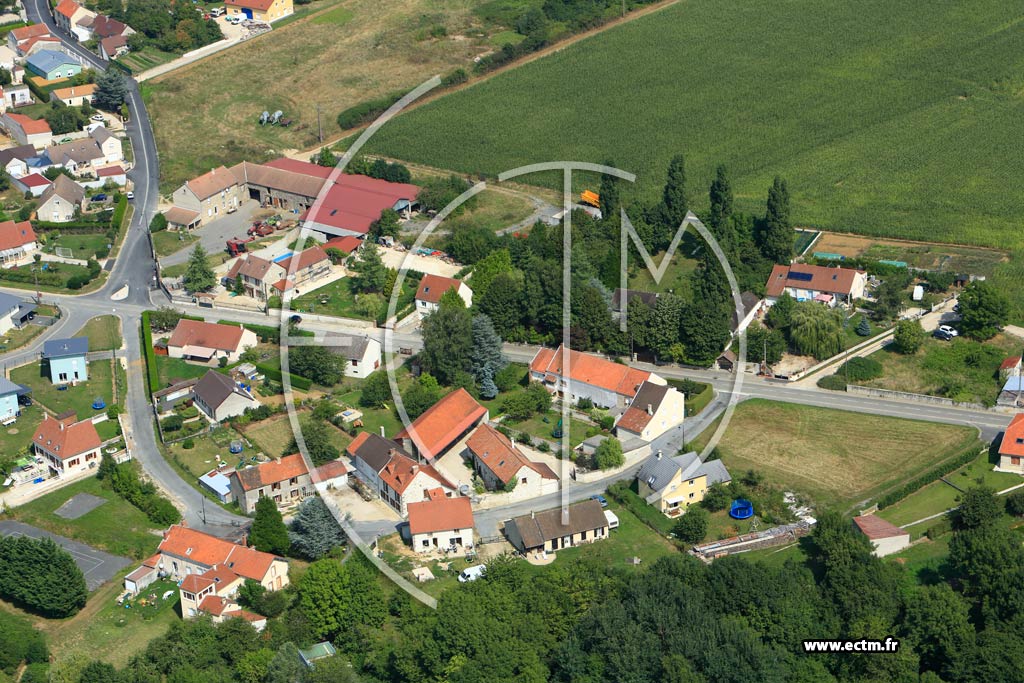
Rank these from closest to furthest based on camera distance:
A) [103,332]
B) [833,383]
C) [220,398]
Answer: [220,398] → [833,383] → [103,332]

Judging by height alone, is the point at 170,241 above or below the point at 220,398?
below

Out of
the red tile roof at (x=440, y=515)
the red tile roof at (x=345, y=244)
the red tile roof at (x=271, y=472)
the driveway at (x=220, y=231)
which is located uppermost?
the red tile roof at (x=440, y=515)

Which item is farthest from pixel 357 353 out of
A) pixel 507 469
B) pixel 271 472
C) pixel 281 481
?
pixel 507 469

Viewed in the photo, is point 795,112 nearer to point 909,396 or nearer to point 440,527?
point 909,396

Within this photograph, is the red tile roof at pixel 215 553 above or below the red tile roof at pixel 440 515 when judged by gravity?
below

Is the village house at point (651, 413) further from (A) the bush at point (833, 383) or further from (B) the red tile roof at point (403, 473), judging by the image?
(B) the red tile roof at point (403, 473)

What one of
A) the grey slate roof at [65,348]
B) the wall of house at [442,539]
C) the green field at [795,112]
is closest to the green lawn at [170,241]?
the grey slate roof at [65,348]
